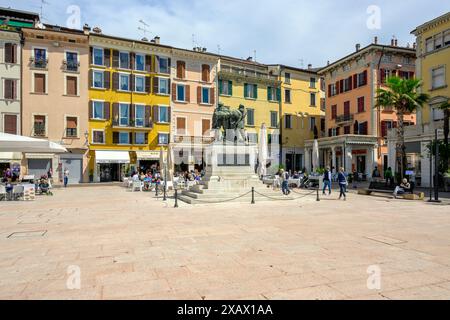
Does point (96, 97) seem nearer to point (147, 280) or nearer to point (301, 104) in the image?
point (301, 104)

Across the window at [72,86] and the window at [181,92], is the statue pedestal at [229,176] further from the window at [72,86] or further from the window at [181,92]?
the window at [72,86]

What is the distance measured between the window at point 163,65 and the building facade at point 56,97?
25.7ft

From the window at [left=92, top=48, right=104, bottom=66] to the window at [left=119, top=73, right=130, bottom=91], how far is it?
2443 millimetres

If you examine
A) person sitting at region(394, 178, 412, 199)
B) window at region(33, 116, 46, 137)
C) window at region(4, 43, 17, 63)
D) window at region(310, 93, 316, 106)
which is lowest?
person sitting at region(394, 178, 412, 199)

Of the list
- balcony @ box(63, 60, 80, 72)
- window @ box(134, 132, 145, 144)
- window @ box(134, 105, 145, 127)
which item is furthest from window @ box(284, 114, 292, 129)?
balcony @ box(63, 60, 80, 72)

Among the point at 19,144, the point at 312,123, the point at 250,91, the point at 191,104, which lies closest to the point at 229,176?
the point at 19,144

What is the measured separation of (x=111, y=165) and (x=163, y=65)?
1292cm

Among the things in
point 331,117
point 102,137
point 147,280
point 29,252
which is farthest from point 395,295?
point 331,117

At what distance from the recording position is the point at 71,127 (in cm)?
3434

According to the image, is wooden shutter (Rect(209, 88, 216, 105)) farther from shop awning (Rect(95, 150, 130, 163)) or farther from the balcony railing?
the balcony railing

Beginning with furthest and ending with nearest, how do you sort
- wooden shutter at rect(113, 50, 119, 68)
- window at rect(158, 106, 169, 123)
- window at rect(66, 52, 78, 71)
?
1. window at rect(158, 106, 169, 123)
2. wooden shutter at rect(113, 50, 119, 68)
3. window at rect(66, 52, 78, 71)

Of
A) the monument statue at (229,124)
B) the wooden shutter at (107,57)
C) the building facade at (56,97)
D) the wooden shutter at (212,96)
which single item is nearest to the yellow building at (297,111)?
the wooden shutter at (212,96)

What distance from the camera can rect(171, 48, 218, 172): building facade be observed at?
38438mm

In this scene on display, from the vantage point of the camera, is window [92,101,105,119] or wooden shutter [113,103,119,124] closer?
window [92,101,105,119]
